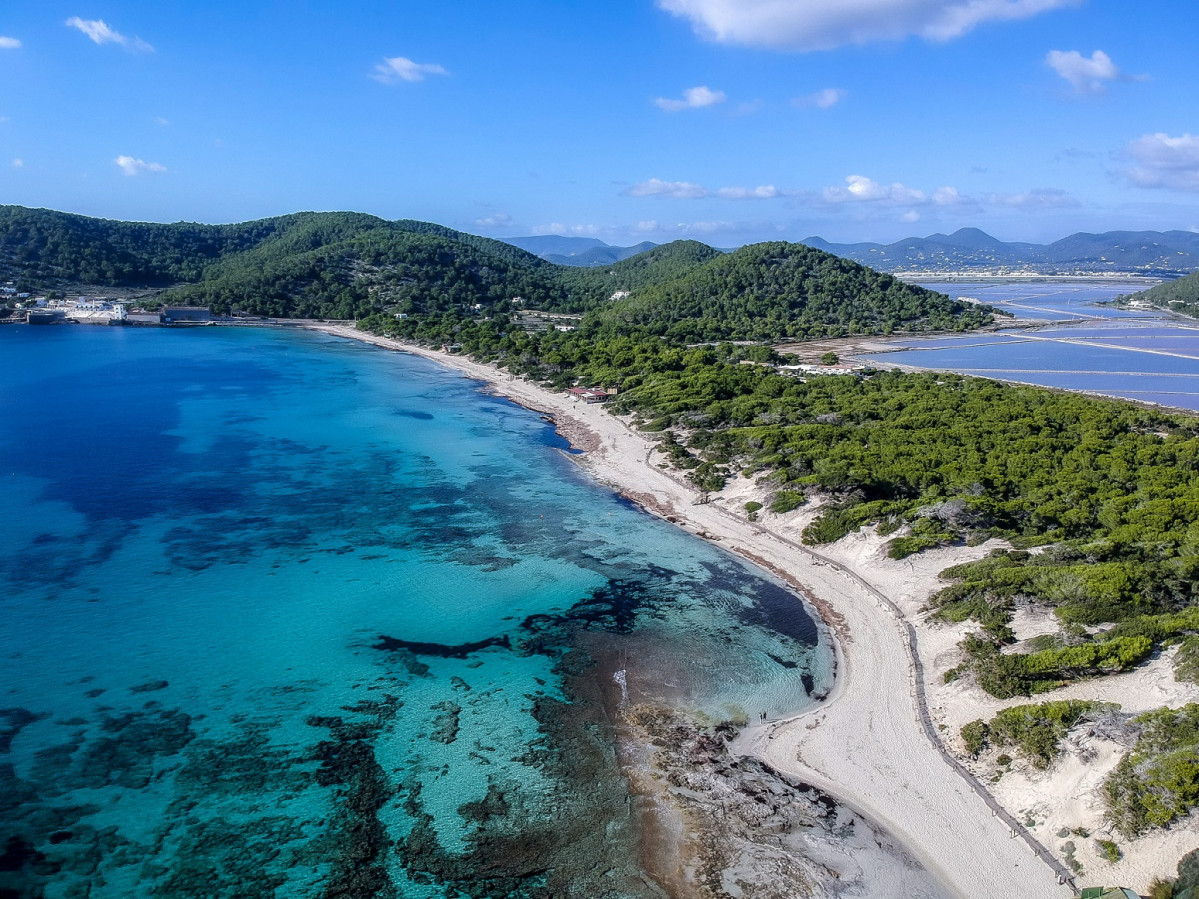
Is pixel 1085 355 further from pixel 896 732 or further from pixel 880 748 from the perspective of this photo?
pixel 880 748

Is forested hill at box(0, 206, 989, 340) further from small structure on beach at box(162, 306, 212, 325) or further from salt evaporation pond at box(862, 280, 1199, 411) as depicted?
salt evaporation pond at box(862, 280, 1199, 411)

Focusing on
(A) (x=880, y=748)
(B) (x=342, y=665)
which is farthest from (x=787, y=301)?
(B) (x=342, y=665)

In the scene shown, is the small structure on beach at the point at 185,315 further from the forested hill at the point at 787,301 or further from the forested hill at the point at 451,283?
the forested hill at the point at 787,301

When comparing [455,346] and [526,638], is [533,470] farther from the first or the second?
[455,346]

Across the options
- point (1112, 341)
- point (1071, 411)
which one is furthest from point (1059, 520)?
Result: point (1112, 341)

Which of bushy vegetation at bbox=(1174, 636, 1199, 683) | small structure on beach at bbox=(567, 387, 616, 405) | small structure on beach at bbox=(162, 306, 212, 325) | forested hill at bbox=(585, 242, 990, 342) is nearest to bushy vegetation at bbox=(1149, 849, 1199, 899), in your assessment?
bushy vegetation at bbox=(1174, 636, 1199, 683)

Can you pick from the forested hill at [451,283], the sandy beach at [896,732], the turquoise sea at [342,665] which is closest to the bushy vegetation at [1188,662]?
the sandy beach at [896,732]

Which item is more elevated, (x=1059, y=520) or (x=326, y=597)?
(x=1059, y=520)
